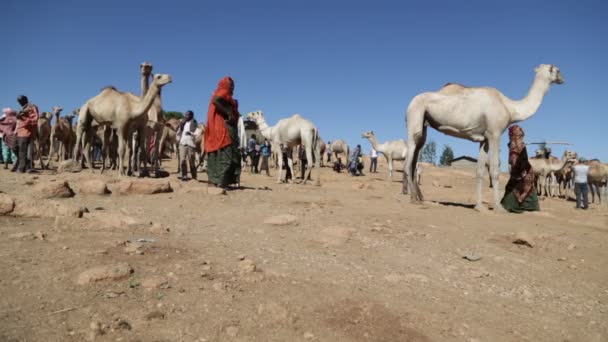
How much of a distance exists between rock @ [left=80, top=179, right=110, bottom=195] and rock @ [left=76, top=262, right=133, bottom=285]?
167 inches

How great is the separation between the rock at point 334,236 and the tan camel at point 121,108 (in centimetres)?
618

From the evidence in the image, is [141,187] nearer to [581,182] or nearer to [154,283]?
[154,283]

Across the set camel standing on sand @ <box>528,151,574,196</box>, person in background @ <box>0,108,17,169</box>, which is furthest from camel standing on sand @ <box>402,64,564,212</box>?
camel standing on sand @ <box>528,151,574,196</box>

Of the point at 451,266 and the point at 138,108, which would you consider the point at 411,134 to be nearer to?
the point at 451,266

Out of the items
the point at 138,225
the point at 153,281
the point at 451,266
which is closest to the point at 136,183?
the point at 138,225

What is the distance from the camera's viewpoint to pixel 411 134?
329 inches

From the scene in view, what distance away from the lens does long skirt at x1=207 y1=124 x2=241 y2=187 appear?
27.8 feet

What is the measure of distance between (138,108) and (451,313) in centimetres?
867

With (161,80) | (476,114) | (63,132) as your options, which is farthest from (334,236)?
(63,132)

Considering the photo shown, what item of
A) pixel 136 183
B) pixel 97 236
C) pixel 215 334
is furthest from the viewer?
pixel 136 183

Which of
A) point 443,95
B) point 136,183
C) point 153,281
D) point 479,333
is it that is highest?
point 443,95

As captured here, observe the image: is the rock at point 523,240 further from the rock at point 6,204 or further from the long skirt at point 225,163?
the rock at point 6,204

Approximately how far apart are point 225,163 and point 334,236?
13.8ft

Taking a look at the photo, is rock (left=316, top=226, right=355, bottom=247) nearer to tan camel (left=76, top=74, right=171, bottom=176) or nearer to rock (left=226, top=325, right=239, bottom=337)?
rock (left=226, top=325, right=239, bottom=337)
